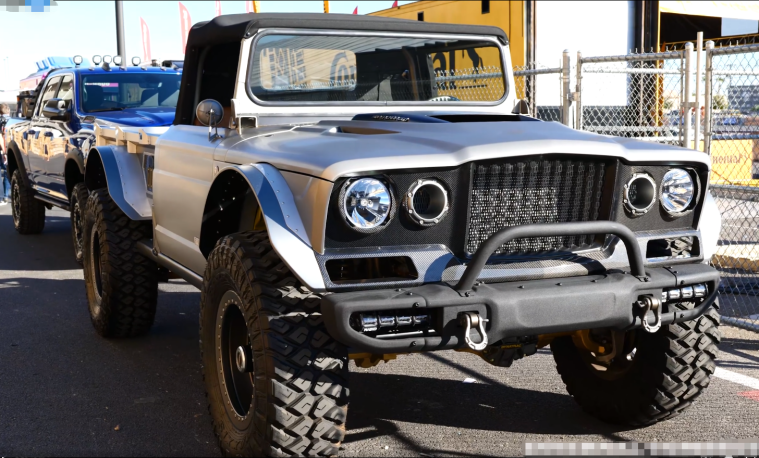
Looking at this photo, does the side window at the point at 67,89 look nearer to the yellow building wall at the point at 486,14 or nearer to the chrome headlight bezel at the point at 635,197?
the yellow building wall at the point at 486,14

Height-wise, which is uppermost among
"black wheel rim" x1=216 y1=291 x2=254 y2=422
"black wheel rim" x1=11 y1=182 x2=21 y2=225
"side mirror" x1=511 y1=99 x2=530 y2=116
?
"side mirror" x1=511 y1=99 x2=530 y2=116

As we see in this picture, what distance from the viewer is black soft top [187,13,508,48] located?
4371 millimetres

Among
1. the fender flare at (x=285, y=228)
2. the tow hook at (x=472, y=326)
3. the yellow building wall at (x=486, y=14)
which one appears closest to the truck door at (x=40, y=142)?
the yellow building wall at (x=486, y=14)

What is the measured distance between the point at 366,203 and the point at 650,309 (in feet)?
3.84

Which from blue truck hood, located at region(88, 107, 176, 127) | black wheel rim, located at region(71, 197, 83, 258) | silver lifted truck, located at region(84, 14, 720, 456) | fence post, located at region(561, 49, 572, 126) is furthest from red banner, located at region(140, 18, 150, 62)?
silver lifted truck, located at region(84, 14, 720, 456)

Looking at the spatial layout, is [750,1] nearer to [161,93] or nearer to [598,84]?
[598,84]

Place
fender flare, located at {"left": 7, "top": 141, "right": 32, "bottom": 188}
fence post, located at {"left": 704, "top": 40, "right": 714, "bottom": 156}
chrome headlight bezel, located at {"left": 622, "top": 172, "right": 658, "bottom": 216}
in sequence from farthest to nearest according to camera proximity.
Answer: fender flare, located at {"left": 7, "top": 141, "right": 32, "bottom": 188}
fence post, located at {"left": 704, "top": 40, "right": 714, "bottom": 156}
chrome headlight bezel, located at {"left": 622, "top": 172, "right": 658, "bottom": 216}

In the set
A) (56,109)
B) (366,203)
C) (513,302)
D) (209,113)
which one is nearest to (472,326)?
(513,302)

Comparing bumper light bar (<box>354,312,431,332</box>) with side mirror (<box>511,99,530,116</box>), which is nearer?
bumper light bar (<box>354,312,431,332</box>)

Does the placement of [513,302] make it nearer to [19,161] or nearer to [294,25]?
[294,25]

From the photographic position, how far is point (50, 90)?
34.2 ft

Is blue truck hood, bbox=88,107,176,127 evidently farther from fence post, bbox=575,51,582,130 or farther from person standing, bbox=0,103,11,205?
person standing, bbox=0,103,11,205

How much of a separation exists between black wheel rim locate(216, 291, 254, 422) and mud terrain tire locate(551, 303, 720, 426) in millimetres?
1728

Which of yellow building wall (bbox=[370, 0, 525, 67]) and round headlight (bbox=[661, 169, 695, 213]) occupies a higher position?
yellow building wall (bbox=[370, 0, 525, 67])
